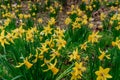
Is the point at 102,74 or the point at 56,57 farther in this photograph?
the point at 56,57

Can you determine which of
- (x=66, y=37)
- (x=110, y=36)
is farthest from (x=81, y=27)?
(x=110, y=36)

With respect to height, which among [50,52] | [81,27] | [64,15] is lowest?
[64,15]

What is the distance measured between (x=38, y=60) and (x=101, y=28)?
322 centimetres

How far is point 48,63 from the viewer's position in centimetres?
287

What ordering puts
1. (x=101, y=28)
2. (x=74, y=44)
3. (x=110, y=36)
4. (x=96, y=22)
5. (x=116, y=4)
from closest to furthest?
(x=74, y=44) → (x=110, y=36) → (x=101, y=28) → (x=96, y=22) → (x=116, y=4)

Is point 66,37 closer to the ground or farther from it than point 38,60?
closer to the ground

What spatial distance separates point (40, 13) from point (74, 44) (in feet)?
11.5

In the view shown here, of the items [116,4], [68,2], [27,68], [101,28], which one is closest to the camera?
[27,68]

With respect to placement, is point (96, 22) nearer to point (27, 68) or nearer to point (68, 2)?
point (68, 2)

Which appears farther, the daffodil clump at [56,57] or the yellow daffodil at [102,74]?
the daffodil clump at [56,57]

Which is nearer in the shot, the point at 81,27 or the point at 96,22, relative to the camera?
the point at 81,27

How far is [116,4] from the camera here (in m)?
7.57

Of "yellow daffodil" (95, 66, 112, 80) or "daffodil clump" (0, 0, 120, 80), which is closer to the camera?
"yellow daffodil" (95, 66, 112, 80)

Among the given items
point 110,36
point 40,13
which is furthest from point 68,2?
point 110,36
